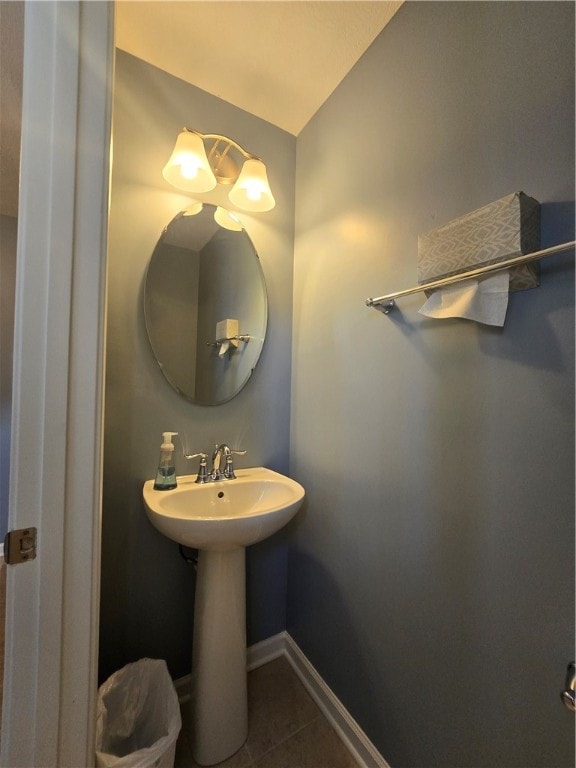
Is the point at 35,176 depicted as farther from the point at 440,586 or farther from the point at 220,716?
the point at 220,716

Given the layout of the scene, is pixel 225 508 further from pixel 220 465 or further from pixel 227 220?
pixel 227 220

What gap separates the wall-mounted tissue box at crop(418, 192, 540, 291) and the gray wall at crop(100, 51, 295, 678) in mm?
864

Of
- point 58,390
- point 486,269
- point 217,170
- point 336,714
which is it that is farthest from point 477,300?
point 336,714

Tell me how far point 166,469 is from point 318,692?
3.49 ft

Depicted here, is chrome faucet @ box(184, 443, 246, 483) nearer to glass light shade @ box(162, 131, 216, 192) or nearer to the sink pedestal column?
the sink pedestal column

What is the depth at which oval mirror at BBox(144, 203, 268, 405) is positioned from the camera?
116 cm

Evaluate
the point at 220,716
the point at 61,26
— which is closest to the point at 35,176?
the point at 61,26

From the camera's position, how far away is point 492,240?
2.18 ft

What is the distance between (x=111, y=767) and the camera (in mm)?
667

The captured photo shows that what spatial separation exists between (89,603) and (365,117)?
1.63 metres

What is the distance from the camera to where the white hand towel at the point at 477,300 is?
2.21 ft

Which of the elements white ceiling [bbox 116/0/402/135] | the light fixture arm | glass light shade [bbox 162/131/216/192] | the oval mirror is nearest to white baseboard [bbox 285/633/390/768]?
the oval mirror

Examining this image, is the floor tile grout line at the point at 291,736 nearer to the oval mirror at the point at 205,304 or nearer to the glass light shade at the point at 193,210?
the oval mirror at the point at 205,304

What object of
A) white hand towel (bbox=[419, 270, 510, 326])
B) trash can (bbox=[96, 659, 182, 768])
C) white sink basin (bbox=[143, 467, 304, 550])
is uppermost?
white hand towel (bbox=[419, 270, 510, 326])
